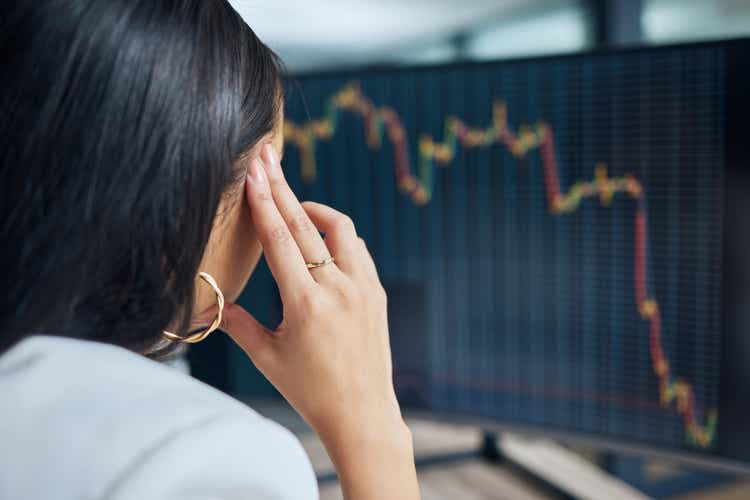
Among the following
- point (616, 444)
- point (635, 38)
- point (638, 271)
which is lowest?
point (616, 444)

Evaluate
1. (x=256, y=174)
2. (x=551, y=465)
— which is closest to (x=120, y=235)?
(x=256, y=174)

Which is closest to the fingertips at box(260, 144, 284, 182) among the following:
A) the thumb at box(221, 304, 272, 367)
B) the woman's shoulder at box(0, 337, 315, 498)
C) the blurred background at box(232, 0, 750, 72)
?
the thumb at box(221, 304, 272, 367)

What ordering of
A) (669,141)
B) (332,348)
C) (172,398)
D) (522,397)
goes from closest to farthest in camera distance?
(172,398) → (332,348) → (669,141) → (522,397)

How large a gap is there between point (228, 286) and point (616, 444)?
0.45 meters

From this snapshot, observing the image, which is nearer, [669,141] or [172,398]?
[172,398]

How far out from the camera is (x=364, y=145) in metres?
0.87

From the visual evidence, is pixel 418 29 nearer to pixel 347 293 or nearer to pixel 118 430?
pixel 347 293

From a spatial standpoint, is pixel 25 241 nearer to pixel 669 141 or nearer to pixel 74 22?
pixel 74 22

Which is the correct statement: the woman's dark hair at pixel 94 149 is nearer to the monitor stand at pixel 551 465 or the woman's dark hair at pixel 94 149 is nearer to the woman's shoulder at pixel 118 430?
the woman's shoulder at pixel 118 430

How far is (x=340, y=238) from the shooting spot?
595mm

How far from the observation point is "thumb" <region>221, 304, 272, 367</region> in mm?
570

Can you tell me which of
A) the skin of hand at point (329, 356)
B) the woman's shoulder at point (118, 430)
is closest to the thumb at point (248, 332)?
the skin of hand at point (329, 356)

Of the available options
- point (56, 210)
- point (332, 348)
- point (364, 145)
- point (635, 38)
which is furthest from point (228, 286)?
point (635, 38)

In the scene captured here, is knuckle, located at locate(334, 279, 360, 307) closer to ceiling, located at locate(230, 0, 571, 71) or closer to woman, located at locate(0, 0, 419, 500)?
woman, located at locate(0, 0, 419, 500)
